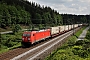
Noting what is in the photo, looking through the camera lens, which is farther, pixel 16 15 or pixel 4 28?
pixel 16 15

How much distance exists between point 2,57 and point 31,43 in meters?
10.7

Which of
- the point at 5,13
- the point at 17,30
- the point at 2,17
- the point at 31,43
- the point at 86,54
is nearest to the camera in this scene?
the point at 86,54

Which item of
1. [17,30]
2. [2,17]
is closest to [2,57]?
[17,30]

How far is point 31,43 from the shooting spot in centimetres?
3650

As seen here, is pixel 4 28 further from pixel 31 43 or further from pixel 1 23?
pixel 31 43

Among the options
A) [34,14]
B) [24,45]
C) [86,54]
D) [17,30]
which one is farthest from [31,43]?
[34,14]

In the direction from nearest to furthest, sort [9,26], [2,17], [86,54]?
[86,54], [2,17], [9,26]

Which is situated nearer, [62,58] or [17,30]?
[62,58]

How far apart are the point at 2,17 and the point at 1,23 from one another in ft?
9.87

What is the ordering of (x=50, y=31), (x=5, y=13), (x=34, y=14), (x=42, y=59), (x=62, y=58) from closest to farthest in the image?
(x=62, y=58), (x=42, y=59), (x=50, y=31), (x=5, y=13), (x=34, y=14)

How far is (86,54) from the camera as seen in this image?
23141 millimetres

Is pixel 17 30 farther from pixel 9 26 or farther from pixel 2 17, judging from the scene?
pixel 9 26

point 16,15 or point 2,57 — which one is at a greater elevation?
point 16,15

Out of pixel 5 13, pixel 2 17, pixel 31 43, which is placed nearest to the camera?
pixel 31 43
